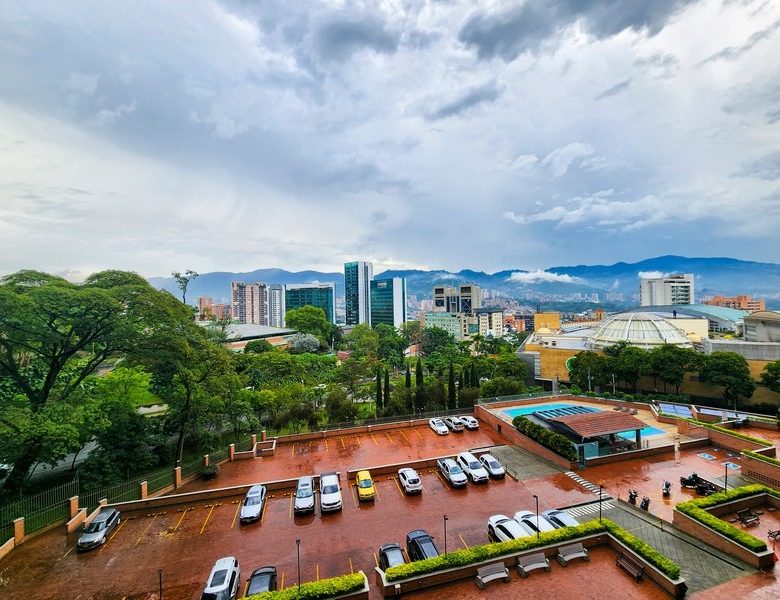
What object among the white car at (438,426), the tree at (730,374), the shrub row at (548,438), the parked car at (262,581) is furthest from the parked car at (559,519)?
the tree at (730,374)

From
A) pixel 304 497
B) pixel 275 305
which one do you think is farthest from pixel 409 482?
pixel 275 305

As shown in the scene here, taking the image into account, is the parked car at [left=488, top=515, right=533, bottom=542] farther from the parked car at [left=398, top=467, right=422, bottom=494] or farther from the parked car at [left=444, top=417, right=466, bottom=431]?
the parked car at [left=444, top=417, right=466, bottom=431]

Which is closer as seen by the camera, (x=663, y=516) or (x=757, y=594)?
(x=757, y=594)

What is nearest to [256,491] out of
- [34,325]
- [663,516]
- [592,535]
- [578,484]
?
[34,325]

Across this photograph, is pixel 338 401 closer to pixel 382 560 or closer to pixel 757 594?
pixel 382 560

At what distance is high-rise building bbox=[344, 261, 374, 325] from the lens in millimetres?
152375

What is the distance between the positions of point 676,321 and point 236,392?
199 feet

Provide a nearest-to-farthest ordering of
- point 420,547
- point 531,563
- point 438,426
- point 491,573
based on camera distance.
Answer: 1. point 491,573
2. point 531,563
3. point 420,547
4. point 438,426

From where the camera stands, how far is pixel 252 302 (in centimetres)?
17762

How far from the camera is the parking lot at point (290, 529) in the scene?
13031mm

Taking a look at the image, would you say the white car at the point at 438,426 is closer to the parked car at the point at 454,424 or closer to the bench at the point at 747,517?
the parked car at the point at 454,424

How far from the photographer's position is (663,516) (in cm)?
1552

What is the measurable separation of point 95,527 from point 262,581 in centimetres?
874

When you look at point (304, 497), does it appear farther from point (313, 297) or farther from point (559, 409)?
point (313, 297)
